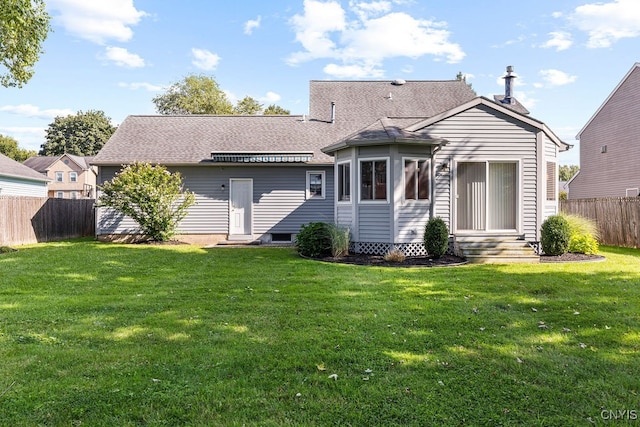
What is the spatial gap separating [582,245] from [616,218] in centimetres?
412

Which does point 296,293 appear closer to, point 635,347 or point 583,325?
point 583,325

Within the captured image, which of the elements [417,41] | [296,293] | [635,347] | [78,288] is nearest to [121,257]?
[78,288]

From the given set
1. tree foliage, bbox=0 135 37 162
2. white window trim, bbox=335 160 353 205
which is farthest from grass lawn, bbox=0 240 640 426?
tree foliage, bbox=0 135 37 162

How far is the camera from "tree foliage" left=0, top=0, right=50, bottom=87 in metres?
11.8

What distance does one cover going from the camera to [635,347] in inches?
154

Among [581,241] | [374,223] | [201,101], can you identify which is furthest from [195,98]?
[581,241]

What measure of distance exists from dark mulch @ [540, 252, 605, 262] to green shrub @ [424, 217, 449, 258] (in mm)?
2455

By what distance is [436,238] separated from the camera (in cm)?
998

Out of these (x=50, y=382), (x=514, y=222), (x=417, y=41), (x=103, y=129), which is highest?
(x=103, y=129)

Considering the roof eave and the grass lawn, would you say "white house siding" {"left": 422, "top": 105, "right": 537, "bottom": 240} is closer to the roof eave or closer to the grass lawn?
the roof eave

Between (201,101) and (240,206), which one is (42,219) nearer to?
(240,206)

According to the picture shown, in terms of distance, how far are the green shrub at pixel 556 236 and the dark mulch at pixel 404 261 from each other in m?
2.49

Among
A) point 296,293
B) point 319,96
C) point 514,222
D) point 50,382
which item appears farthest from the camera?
point 319,96

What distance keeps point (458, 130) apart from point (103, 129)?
58.4 m
